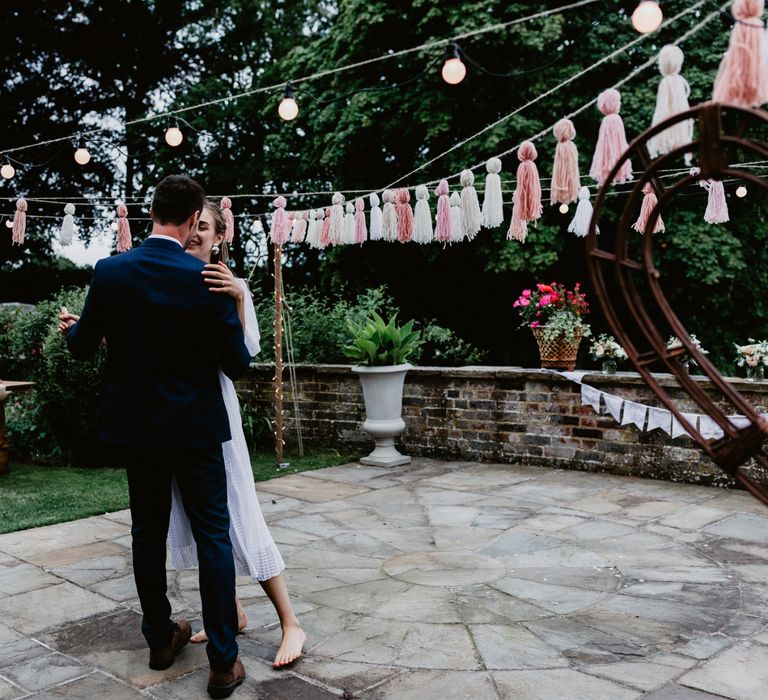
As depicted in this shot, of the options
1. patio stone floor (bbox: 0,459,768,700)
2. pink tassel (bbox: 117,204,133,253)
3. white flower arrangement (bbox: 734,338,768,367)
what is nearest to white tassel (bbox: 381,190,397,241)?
patio stone floor (bbox: 0,459,768,700)

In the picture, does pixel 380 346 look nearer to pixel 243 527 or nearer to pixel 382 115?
pixel 243 527

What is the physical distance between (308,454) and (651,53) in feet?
30.0

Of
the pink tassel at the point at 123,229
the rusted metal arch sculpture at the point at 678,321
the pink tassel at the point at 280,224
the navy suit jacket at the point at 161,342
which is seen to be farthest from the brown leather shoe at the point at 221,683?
the pink tassel at the point at 123,229

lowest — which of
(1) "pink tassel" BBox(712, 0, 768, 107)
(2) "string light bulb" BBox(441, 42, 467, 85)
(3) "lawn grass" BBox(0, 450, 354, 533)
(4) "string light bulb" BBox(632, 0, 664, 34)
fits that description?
(3) "lawn grass" BBox(0, 450, 354, 533)

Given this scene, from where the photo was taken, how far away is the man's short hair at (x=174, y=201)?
99.8 inches

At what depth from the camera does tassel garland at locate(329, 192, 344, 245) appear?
6430mm

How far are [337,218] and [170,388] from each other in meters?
4.23

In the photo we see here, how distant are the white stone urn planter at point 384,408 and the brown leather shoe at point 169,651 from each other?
4.06 metres

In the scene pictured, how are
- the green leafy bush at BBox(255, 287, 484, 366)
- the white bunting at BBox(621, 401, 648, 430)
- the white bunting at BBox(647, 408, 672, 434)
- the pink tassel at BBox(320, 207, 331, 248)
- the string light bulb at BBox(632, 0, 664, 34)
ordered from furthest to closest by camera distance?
the green leafy bush at BBox(255, 287, 484, 366), the pink tassel at BBox(320, 207, 331, 248), the white bunting at BBox(621, 401, 648, 430), the white bunting at BBox(647, 408, 672, 434), the string light bulb at BBox(632, 0, 664, 34)

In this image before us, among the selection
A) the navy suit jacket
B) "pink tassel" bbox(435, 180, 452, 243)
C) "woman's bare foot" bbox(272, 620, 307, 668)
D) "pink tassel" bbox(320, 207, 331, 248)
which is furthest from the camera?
"pink tassel" bbox(320, 207, 331, 248)

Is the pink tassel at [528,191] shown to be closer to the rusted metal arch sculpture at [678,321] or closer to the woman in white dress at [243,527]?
the woman in white dress at [243,527]

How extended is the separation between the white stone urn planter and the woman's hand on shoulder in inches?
174

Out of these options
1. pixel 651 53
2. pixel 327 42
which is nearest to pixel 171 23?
pixel 327 42

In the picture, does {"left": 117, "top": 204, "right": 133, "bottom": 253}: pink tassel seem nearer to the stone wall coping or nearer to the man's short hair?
the stone wall coping
